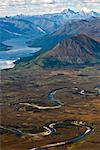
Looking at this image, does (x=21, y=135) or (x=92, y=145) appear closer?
(x=92, y=145)

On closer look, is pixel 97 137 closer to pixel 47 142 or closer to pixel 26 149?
pixel 47 142

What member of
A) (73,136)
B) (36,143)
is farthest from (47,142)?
(73,136)

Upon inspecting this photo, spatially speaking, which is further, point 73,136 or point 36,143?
point 73,136

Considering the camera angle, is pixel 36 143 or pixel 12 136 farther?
pixel 12 136

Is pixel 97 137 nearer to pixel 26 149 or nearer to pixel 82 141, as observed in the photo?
pixel 82 141

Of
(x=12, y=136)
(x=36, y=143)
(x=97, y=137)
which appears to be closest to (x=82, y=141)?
(x=97, y=137)

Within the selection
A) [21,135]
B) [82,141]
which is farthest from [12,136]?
[82,141]

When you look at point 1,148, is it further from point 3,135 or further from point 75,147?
point 75,147
